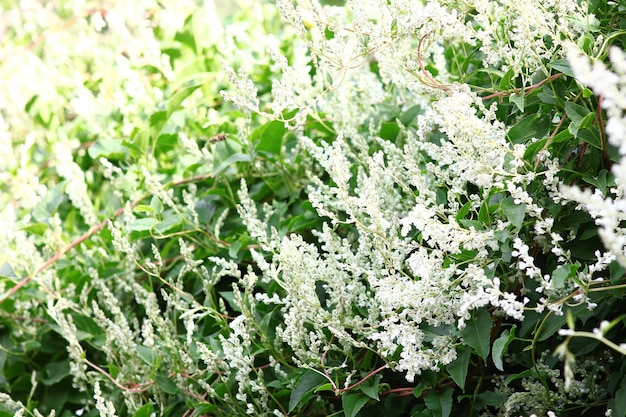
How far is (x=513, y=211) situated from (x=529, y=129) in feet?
0.83

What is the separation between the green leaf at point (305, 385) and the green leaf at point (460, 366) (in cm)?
26

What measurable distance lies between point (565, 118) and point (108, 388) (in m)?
1.28

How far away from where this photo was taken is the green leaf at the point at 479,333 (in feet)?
3.89

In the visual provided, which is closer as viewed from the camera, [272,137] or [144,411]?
[144,411]

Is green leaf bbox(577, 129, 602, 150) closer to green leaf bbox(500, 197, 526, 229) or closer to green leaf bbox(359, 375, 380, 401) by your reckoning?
green leaf bbox(500, 197, 526, 229)

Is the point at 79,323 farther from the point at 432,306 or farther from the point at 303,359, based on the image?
the point at 432,306

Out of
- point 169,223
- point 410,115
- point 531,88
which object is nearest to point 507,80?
point 531,88

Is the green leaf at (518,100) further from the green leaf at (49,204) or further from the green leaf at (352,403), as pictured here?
the green leaf at (49,204)

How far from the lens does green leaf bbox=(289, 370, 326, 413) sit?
1355 millimetres

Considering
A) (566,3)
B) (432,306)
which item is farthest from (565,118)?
(432,306)

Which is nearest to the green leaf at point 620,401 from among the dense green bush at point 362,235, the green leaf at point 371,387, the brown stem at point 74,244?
the dense green bush at point 362,235

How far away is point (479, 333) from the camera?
1.21 metres

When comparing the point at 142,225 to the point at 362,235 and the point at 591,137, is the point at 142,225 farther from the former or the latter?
the point at 591,137

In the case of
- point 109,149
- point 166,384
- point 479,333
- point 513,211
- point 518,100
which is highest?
point 518,100
